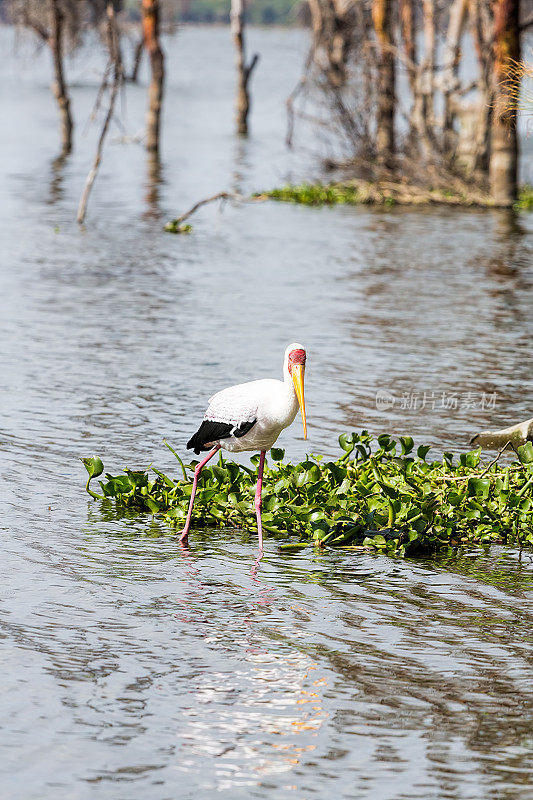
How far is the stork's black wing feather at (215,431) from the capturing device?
725 cm

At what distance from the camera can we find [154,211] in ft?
82.6

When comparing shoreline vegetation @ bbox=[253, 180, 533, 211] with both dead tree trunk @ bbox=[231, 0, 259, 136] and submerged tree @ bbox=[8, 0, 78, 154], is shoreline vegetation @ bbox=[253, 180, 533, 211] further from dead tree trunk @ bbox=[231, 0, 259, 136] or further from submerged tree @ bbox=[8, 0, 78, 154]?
dead tree trunk @ bbox=[231, 0, 259, 136]

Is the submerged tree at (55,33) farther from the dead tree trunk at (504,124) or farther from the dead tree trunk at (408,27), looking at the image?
the dead tree trunk at (504,124)

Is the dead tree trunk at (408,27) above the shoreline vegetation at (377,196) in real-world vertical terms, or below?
above

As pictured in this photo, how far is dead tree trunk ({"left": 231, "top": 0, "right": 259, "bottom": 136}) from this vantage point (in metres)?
38.2

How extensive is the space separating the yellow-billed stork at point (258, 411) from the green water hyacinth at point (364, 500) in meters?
0.49

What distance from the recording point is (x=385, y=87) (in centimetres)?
2755

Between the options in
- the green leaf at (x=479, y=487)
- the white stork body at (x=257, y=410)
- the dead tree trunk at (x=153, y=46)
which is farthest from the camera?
the dead tree trunk at (x=153, y=46)

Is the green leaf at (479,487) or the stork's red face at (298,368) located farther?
the green leaf at (479,487)

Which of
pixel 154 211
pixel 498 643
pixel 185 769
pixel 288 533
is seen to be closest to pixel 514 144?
pixel 154 211

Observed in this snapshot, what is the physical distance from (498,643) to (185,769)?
1866 millimetres

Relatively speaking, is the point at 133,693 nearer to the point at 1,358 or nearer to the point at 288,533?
the point at 288,533

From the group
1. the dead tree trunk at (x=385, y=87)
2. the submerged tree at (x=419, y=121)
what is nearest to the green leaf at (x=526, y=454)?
the submerged tree at (x=419, y=121)

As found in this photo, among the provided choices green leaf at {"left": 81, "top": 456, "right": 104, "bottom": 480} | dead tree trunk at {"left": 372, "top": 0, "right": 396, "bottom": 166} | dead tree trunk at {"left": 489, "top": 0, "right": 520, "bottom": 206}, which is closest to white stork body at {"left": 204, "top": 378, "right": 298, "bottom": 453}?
green leaf at {"left": 81, "top": 456, "right": 104, "bottom": 480}
